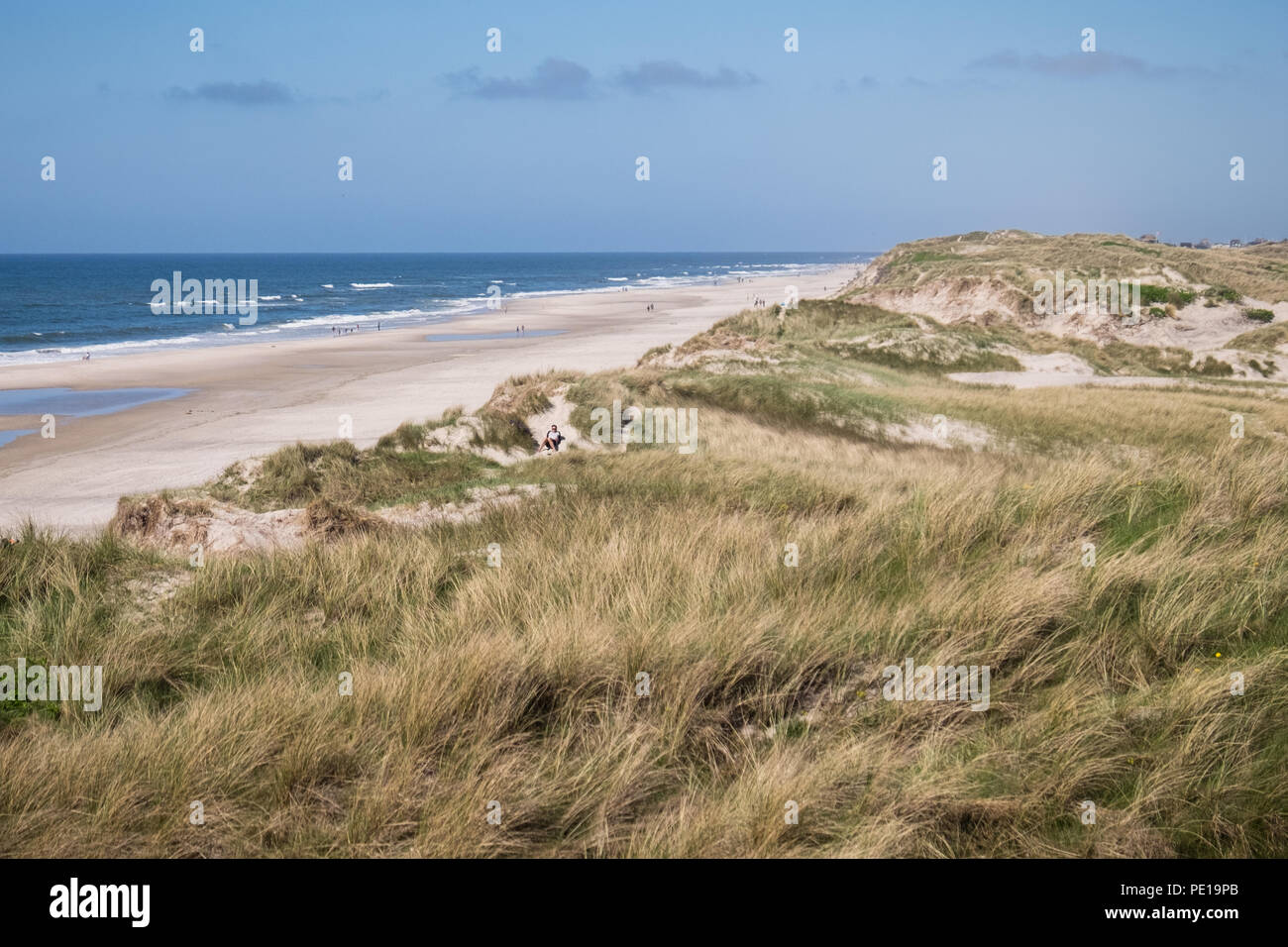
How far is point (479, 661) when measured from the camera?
4219 millimetres

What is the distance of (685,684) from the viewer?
426 cm

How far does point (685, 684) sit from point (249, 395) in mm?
27726

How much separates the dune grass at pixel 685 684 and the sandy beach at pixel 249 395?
15.3ft

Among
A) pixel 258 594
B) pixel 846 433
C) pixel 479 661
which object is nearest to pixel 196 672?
pixel 258 594

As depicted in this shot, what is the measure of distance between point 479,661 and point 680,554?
2.25m

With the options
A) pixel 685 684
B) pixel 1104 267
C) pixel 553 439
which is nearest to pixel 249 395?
pixel 553 439

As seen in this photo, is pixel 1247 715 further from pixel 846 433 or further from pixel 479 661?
pixel 846 433

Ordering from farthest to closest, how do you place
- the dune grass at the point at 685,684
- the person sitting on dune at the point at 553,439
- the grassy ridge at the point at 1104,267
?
1. the grassy ridge at the point at 1104,267
2. the person sitting on dune at the point at 553,439
3. the dune grass at the point at 685,684

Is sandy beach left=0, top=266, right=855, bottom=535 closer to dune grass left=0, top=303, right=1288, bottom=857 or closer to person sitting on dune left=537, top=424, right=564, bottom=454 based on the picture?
dune grass left=0, top=303, right=1288, bottom=857

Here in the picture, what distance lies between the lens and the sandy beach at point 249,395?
17.0 meters

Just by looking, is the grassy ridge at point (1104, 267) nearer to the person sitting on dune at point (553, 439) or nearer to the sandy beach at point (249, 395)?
the sandy beach at point (249, 395)

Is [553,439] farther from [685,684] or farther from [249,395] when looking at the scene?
[249,395]

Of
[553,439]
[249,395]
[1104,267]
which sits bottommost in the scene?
[553,439]

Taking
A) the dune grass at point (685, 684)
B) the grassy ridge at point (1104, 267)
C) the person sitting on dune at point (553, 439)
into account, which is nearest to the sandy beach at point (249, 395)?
the dune grass at point (685, 684)
